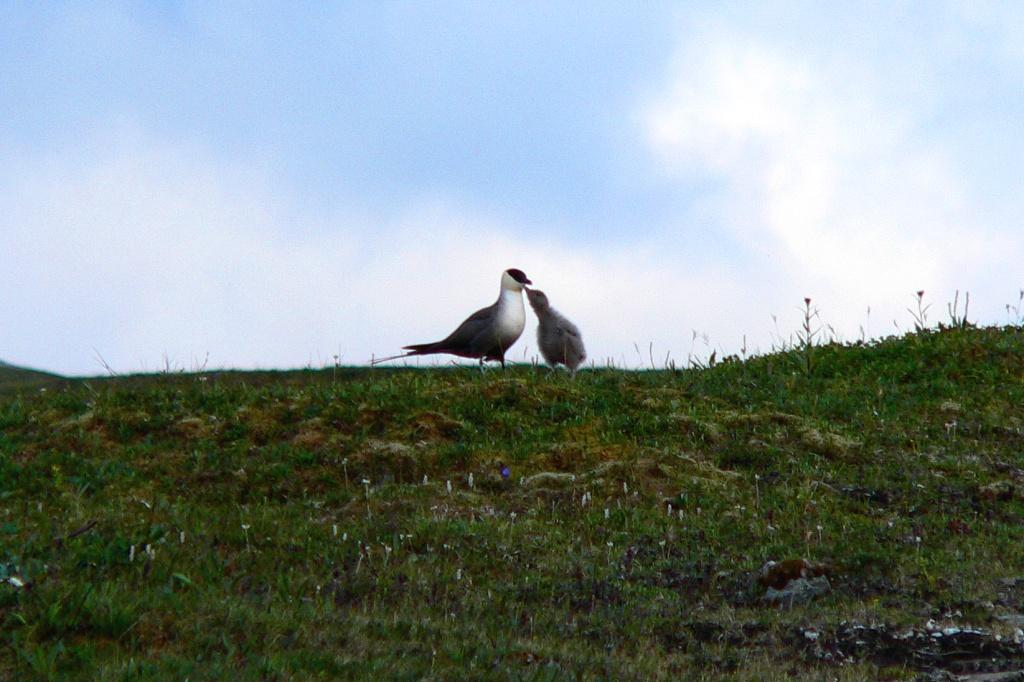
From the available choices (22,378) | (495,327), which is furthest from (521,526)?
(22,378)

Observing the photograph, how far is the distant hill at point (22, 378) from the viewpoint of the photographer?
22.9m

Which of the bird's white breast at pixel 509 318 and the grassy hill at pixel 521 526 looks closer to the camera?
the grassy hill at pixel 521 526

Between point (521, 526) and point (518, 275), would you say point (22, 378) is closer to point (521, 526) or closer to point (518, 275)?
point (518, 275)

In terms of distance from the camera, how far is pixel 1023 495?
12.2 m

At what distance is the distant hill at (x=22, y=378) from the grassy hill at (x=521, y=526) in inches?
299

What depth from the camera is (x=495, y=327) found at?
1622 cm

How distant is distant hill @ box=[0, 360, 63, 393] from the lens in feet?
75.3

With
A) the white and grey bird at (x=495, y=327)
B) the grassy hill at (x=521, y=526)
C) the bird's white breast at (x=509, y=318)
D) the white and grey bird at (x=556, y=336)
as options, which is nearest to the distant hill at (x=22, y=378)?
the grassy hill at (x=521, y=526)

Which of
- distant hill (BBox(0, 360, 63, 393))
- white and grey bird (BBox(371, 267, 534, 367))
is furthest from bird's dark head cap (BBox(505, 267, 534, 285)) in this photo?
distant hill (BBox(0, 360, 63, 393))

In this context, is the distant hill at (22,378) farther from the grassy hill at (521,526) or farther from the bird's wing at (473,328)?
the bird's wing at (473,328)

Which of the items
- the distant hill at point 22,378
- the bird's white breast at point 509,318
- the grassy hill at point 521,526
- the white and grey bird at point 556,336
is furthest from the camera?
the distant hill at point 22,378

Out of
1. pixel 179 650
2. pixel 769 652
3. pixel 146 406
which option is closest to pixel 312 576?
pixel 179 650

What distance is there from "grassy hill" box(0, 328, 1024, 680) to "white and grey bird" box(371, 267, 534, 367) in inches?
18.8

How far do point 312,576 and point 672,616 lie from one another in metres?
2.68
